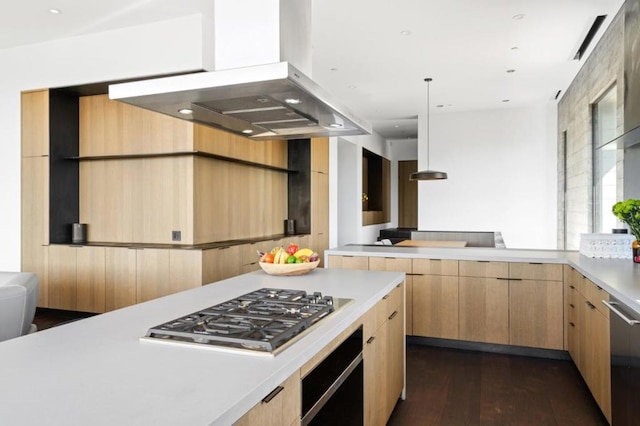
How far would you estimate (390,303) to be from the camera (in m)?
2.52

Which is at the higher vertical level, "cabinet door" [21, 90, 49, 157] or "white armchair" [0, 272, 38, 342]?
"cabinet door" [21, 90, 49, 157]

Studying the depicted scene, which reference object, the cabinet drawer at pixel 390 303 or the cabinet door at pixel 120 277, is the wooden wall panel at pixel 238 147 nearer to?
the cabinet door at pixel 120 277

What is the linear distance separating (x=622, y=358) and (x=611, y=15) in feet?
11.4

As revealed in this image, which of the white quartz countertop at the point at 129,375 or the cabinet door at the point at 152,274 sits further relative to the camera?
the cabinet door at the point at 152,274

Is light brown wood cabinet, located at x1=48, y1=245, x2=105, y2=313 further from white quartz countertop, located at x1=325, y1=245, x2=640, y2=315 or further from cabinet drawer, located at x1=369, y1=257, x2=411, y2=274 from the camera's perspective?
cabinet drawer, located at x1=369, y1=257, x2=411, y2=274

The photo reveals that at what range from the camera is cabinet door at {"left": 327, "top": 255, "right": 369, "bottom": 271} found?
4062mm

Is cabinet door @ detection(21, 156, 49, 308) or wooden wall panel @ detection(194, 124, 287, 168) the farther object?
cabinet door @ detection(21, 156, 49, 308)

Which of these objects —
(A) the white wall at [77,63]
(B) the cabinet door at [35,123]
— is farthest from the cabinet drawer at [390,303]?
(B) the cabinet door at [35,123]

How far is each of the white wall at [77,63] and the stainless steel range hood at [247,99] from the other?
2.11 metres

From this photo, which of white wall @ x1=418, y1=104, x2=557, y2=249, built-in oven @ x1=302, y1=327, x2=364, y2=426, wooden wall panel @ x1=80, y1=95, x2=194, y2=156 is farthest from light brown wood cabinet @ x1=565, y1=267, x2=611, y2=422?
white wall @ x1=418, y1=104, x2=557, y2=249

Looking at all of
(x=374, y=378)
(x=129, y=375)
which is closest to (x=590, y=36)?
(x=374, y=378)

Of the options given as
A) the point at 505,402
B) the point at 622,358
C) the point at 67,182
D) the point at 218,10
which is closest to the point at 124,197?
the point at 67,182

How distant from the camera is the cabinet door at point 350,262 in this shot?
13.3ft

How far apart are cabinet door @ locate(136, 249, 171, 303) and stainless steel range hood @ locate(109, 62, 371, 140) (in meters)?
2.27
